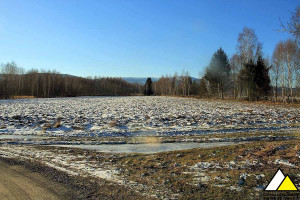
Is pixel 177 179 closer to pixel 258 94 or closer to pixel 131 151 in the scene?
pixel 131 151

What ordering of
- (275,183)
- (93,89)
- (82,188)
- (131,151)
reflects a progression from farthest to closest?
1. (93,89)
2. (131,151)
3. (82,188)
4. (275,183)

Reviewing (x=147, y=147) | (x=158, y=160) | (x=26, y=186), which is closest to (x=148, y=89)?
(x=147, y=147)

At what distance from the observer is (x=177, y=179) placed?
15.2 feet

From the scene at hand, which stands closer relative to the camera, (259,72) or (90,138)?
(90,138)

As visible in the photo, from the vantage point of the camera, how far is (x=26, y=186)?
4441mm

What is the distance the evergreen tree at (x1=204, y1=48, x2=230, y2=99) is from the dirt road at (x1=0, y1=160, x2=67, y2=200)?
43.0 metres

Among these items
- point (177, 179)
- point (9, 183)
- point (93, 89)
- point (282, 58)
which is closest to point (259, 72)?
point (282, 58)

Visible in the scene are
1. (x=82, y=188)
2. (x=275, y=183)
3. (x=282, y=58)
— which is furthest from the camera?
(x=282, y=58)

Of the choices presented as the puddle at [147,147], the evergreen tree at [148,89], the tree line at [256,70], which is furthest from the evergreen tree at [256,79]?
the evergreen tree at [148,89]

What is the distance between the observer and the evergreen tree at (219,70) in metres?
43.4

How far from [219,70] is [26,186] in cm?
4360

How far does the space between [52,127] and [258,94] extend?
33516 millimetres

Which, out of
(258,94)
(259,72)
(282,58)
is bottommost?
(258,94)

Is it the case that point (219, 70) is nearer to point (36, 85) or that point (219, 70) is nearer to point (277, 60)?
point (277, 60)
